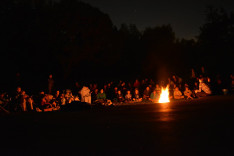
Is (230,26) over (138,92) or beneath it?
over

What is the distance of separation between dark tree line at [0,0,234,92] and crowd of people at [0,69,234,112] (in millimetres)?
9358

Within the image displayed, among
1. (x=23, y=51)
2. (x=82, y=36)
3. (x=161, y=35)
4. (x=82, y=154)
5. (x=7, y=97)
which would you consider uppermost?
(x=161, y=35)

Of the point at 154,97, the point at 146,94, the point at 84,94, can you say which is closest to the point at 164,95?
the point at 154,97

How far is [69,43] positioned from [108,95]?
53.4 ft

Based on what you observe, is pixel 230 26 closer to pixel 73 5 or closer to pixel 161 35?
pixel 161 35

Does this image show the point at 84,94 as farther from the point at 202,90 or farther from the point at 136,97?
the point at 202,90

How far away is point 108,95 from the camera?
88.5 ft

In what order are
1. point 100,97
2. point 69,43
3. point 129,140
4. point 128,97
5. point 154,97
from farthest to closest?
point 69,43
point 128,97
point 154,97
point 100,97
point 129,140

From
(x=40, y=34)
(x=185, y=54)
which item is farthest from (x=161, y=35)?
(x=40, y=34)

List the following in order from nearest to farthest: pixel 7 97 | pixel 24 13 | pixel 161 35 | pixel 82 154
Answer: pixel 82 154
pixel 7 97
pixel 24 13
pixel 161 35

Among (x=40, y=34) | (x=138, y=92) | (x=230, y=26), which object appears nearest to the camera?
(x=138, y=92)

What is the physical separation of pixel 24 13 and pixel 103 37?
11.6 meters

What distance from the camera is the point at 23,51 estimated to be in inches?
1436

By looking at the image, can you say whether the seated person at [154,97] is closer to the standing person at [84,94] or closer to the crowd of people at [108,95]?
the crowd of people at [108,95]
